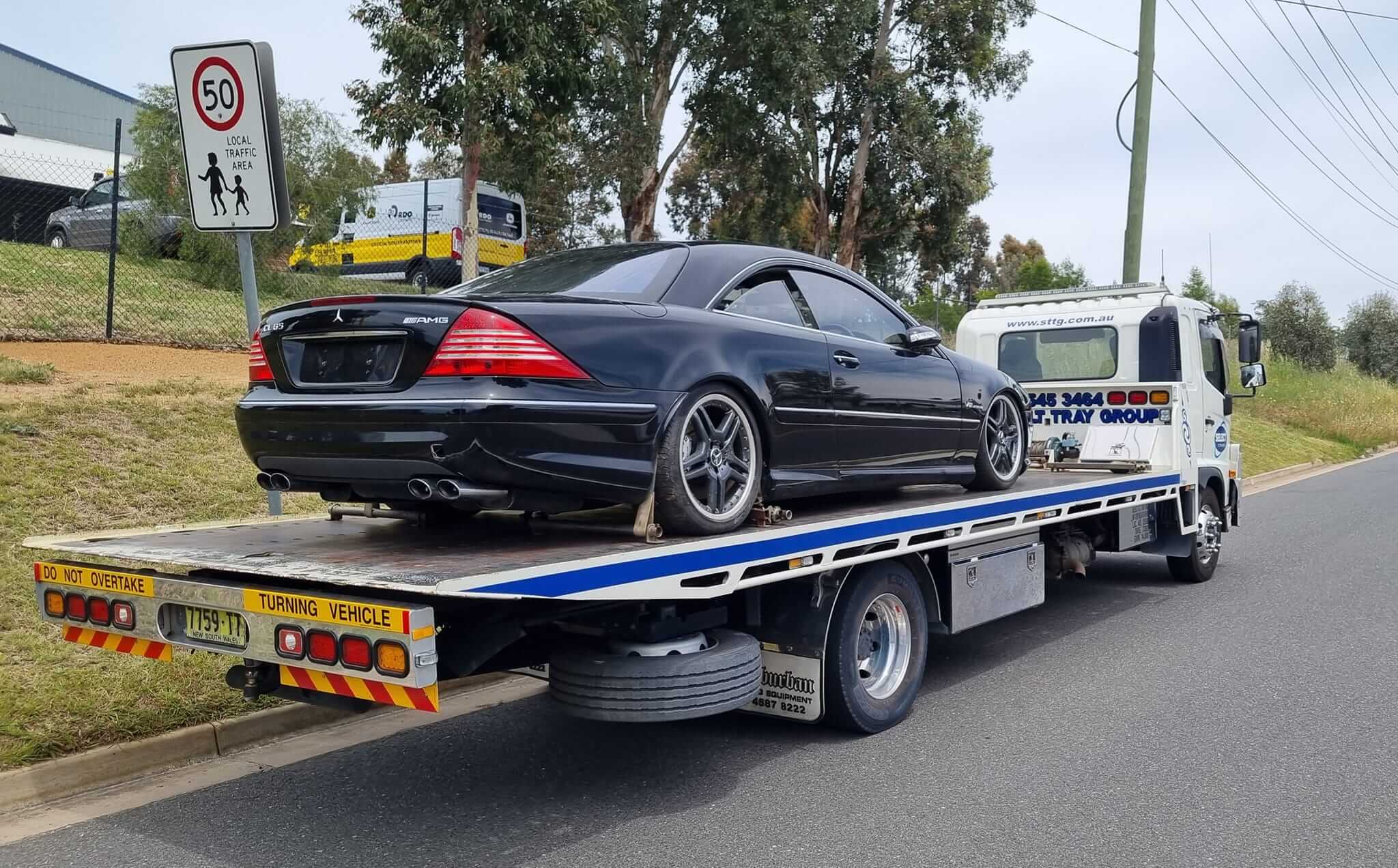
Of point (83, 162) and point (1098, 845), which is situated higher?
point (83, 162)

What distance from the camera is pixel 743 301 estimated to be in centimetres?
527

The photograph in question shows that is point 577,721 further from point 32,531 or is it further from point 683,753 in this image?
point 32,531

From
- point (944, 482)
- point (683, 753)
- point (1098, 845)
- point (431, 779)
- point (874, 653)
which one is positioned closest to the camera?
point (1098, 845)

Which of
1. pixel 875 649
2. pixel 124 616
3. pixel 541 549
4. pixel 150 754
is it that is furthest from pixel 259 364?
pixel 875 649

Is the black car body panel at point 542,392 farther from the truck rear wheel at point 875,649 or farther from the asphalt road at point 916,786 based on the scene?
the asphalt road at point 916,786

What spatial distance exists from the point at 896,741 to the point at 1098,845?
1382mm

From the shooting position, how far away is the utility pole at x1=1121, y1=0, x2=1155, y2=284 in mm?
16594

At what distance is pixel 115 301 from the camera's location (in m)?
12.7

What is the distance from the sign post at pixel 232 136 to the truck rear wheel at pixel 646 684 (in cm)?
227

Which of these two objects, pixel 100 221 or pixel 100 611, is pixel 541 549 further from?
pixel 100 221

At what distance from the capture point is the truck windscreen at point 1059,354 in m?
9.39

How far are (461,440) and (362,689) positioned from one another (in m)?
0.87

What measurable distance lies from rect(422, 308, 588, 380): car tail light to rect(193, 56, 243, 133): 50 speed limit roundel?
211 centimetres

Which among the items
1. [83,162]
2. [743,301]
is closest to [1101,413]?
[743,301]
